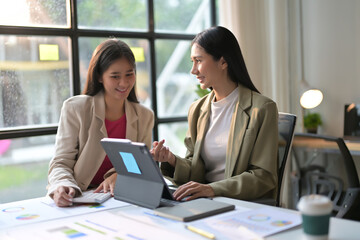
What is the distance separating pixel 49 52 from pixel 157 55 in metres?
1.03

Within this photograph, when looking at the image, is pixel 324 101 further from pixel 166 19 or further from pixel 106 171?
pixel 106 171

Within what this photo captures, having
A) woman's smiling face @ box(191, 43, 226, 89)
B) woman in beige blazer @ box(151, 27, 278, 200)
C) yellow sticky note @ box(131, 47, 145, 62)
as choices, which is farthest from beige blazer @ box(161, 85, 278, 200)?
yellow sticky note @ box(131, 47, 145, 62)

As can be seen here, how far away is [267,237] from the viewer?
1.31 m

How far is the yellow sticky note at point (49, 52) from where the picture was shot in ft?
11.1

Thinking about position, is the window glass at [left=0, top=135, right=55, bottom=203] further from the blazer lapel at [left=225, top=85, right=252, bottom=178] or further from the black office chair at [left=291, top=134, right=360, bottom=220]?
the black office chair at [left=291, top=134, right=360, bottom=220]

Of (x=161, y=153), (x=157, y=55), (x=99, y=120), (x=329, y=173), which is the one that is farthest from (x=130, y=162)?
(x=157, y=55)

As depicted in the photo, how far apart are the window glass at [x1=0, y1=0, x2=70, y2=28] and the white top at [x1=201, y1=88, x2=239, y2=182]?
1712mm

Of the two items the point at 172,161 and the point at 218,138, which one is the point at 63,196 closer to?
the point at 172,161

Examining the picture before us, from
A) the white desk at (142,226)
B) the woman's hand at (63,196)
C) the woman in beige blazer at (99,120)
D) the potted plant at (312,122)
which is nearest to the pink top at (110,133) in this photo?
the woman in beige blazer at (99,120)

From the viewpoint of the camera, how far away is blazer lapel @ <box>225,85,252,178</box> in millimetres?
2098

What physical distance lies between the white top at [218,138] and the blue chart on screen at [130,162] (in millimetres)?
591

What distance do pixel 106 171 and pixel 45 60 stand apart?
1436 millimetres

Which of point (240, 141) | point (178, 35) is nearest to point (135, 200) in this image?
point (240, 141)

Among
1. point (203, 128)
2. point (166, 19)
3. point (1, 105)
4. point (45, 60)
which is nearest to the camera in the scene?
point (203, 128)
